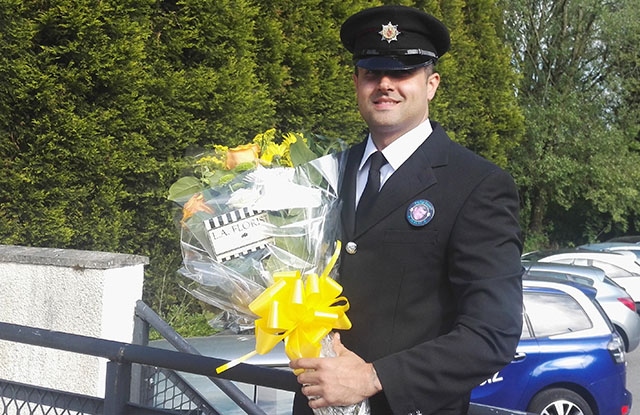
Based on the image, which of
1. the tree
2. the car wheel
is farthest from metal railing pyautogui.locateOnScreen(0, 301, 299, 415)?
the tree

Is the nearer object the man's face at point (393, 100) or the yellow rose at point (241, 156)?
the man's face at point (393, 100)

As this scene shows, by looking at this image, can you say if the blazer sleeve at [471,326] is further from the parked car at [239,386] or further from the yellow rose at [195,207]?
the parked car at [239,386]

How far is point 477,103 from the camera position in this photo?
15.4 m

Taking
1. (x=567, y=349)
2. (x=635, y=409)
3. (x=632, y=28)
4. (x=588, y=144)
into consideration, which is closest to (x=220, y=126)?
(x=567, y=349)

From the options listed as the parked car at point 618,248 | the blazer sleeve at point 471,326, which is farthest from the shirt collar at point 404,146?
the parked car at point 618,248

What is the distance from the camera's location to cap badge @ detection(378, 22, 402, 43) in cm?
186

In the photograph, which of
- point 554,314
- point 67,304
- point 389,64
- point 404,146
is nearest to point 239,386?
point 67,304

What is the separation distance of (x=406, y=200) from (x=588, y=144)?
851 inches

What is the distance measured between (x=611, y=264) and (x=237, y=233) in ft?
45.7

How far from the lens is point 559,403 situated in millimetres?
6543

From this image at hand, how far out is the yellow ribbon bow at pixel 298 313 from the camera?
1678 millimetres

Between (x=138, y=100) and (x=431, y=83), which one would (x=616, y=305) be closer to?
(x=138, y=100)

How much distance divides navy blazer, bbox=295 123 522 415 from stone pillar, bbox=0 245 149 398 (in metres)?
2.80

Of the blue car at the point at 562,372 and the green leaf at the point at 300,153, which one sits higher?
the green leaf at the point at 300,153
